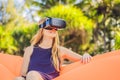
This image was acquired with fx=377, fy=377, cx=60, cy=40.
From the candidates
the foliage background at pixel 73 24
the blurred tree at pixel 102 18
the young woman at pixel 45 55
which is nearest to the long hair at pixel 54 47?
the young woman at pixel 45 55

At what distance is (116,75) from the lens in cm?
238

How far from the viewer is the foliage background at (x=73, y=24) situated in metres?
21.9

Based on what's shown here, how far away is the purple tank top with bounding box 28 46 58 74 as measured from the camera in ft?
9.67

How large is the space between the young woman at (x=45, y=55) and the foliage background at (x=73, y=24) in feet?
58.8

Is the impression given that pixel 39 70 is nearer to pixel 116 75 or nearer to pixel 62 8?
pixel 116 75

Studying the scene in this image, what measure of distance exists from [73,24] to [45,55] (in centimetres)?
1878

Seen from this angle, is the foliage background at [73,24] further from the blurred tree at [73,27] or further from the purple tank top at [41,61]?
the purple tank top at [41,61]

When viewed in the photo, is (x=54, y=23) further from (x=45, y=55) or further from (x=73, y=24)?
(x=73, y=24)

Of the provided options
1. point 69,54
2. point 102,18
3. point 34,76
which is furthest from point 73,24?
point 34,76

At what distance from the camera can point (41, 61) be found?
3000 mm

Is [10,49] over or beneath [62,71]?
beneath

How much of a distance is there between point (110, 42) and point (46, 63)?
72.4ft

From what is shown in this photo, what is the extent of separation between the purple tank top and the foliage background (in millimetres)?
17946

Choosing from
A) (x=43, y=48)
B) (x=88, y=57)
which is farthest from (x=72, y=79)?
(x=43, y=48)
